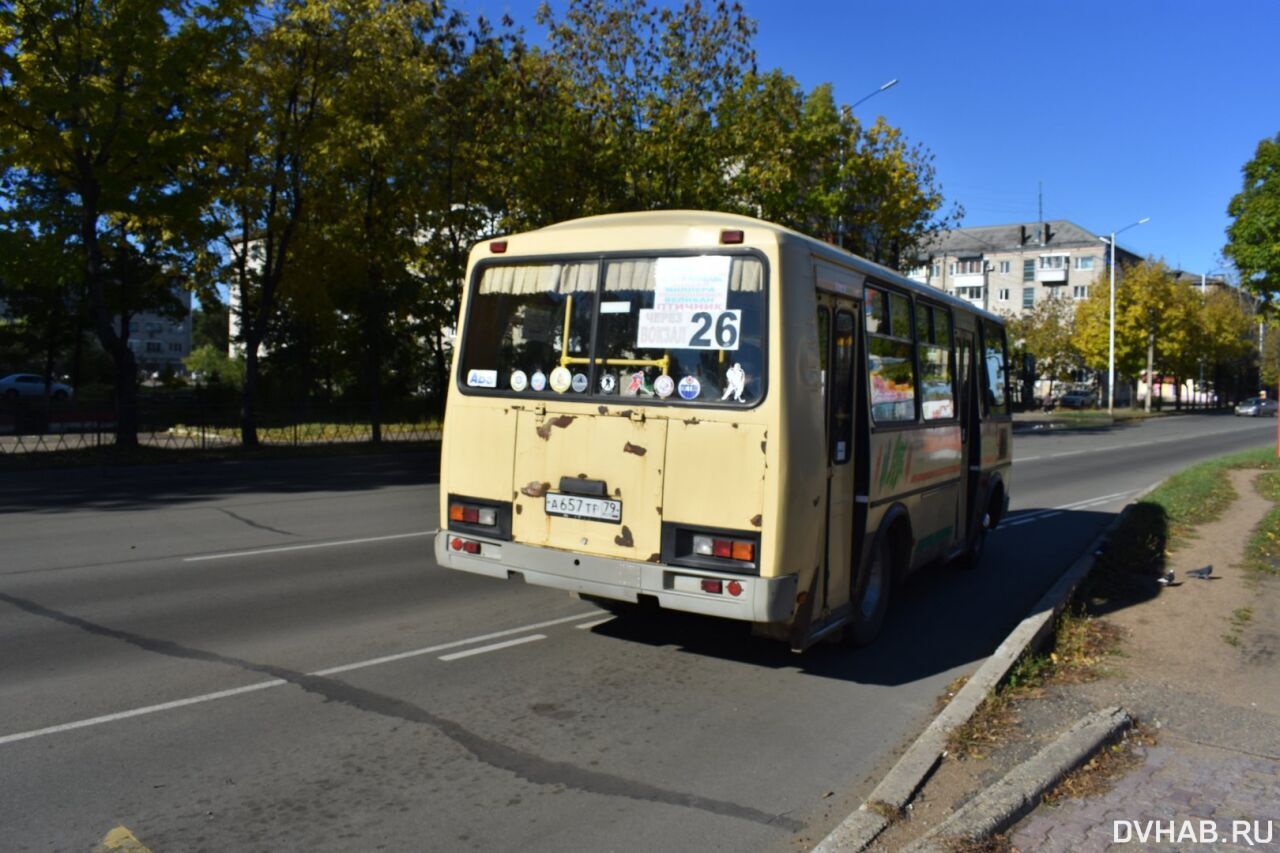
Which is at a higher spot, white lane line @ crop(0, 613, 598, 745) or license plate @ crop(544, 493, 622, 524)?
license plate @ crop(544, 493, 622, 524)

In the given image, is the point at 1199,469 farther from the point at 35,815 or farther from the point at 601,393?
the point at 35,815

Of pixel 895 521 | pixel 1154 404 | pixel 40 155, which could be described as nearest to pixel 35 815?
pixel 895 521

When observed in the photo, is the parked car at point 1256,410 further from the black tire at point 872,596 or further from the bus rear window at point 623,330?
the bus rear window at point 623,330

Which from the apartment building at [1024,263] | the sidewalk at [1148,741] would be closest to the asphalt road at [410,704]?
the sidewalk at [1148,741]

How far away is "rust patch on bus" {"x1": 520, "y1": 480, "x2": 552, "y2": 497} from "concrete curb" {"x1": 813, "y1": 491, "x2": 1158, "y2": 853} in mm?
2740

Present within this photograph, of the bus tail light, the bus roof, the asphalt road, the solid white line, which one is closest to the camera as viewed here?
the asphalt road

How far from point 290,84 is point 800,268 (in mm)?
20691

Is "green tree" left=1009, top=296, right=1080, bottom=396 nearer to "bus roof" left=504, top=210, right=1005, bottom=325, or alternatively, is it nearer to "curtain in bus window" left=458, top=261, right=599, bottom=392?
"bus roof" left=504, top=210, right=1005, bottom=325

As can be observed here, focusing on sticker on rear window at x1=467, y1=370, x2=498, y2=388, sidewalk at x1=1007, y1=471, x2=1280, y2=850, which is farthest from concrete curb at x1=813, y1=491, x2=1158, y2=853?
sticker on rear window at x1=467, y1=370, x2=498, y2=388

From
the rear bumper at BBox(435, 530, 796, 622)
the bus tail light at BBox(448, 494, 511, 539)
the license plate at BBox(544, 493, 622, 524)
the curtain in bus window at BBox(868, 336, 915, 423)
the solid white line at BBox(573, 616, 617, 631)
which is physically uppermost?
the curtain in bus window at BBox(868, 336, 915, 423)

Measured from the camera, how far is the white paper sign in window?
20.4 ft

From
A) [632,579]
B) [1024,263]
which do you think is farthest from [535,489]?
[1024,263]

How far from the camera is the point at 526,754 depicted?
5.23 meters

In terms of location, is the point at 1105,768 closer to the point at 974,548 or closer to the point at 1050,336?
the point at 974,548
